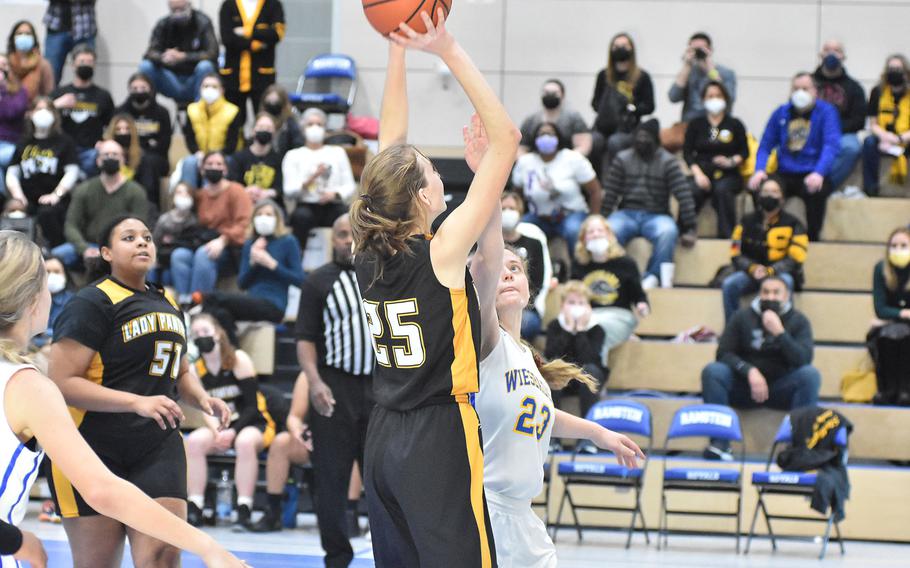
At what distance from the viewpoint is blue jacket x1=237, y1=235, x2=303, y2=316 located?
10.1 m

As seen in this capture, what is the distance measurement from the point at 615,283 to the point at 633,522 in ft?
7.35

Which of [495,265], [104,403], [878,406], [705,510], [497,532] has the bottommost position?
[705,510]

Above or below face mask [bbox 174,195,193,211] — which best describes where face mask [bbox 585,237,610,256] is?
below

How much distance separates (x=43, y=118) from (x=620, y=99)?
556 cm

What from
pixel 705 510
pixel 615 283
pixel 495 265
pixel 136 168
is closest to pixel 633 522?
pixel 705 510

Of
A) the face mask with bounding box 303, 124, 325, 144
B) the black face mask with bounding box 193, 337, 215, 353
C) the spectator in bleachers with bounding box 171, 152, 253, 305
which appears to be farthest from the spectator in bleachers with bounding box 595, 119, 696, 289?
the black face mask with bounding box 193, 337, 215, 353

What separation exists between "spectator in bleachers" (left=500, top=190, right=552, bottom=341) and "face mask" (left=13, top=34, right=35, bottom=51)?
5767 millimetres

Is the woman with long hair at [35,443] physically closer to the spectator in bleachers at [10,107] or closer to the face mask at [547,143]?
the face mask at [547,143]

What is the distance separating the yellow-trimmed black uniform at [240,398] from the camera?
342 inches

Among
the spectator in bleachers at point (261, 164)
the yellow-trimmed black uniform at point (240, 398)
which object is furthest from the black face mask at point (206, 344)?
the spectator in bleachers at point (261, 164)

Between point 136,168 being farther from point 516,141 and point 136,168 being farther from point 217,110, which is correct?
point 516,141

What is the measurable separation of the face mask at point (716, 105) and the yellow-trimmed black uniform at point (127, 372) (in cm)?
819

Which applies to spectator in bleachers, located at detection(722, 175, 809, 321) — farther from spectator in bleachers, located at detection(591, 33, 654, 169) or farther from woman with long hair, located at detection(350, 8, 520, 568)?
woman with long hair, located at detection(350, 8, 520, 568)

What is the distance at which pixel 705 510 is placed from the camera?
8.90 metres
